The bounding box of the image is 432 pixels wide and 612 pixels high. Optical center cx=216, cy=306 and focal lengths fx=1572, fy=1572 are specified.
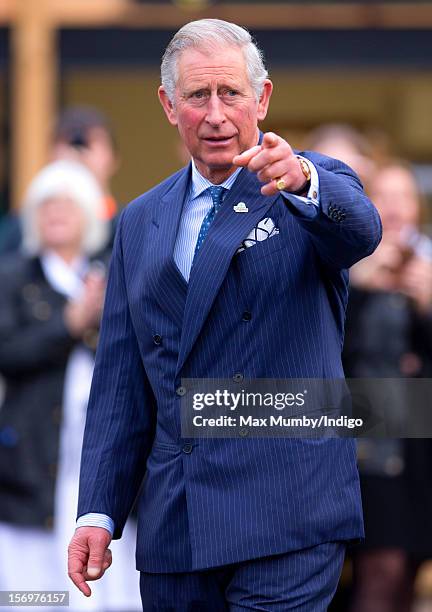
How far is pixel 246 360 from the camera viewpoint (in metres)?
3.83

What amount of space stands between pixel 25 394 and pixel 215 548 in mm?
3134

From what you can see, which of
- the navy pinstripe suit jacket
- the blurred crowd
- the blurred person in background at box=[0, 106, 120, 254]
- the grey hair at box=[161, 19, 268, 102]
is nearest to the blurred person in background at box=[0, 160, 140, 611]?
the blurred crowd

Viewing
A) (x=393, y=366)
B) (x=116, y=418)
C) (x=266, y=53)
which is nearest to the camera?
(x=116, y=418)

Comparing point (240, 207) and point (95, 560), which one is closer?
point (240, 207)

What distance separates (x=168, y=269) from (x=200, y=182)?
27 centimetres

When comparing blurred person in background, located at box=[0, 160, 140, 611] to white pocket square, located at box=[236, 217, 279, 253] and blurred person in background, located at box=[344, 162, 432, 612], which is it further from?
white pocket square, located at box=[236, 217, 279, 253]

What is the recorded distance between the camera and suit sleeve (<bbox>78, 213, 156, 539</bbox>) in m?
4.09

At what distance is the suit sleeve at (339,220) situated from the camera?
141 inches

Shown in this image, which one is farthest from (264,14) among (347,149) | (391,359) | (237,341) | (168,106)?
(237,341)

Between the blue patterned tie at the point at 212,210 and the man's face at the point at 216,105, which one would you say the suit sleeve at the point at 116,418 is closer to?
the blue patterned tie at the point at 212,210

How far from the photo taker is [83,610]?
21.8 feet

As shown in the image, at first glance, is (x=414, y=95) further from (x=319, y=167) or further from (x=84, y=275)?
(x=319, y=167)

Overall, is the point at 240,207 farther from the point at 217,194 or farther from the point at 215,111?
the point at 215,111

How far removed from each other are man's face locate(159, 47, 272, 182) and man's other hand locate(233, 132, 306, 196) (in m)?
0.27
